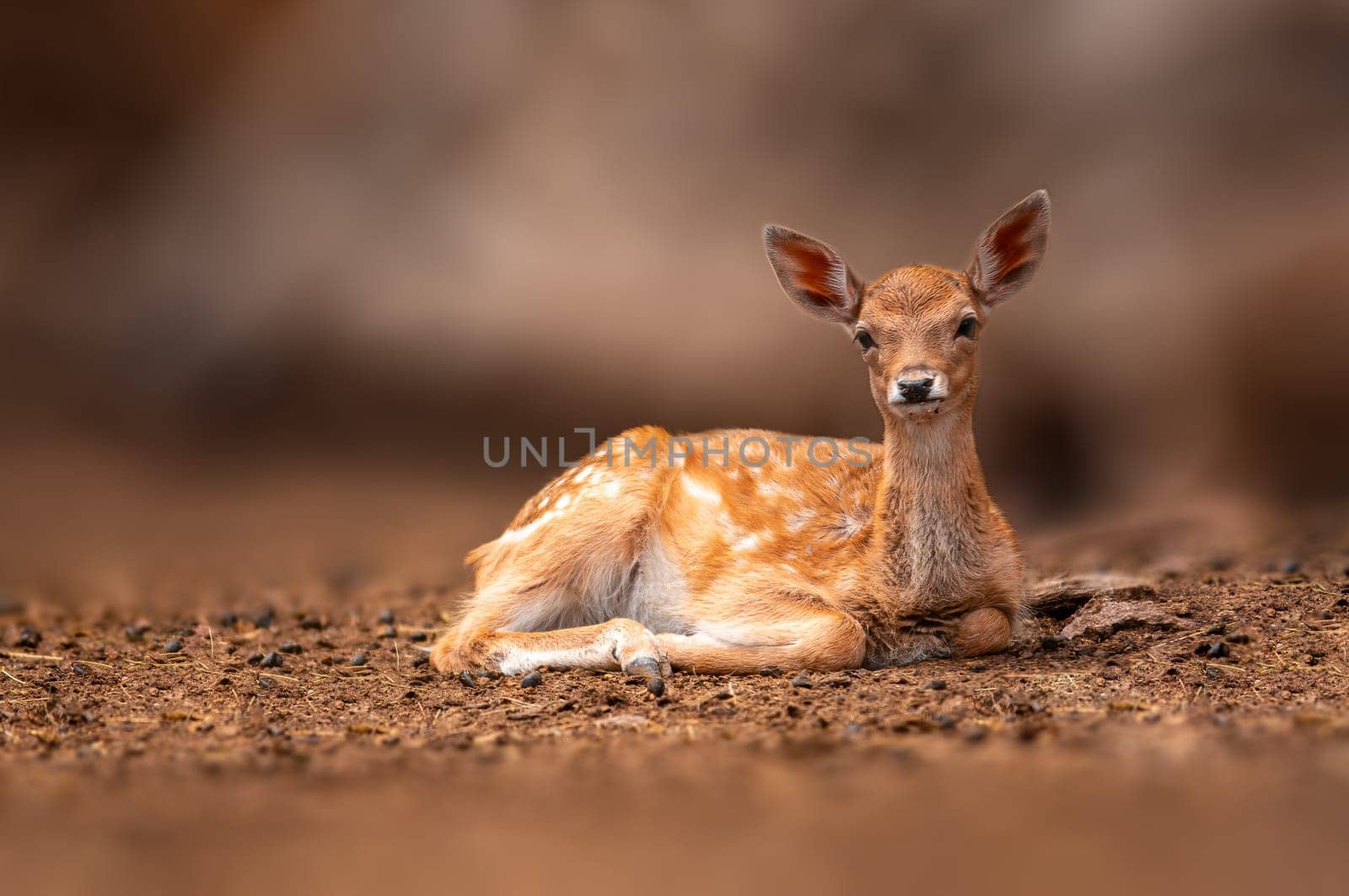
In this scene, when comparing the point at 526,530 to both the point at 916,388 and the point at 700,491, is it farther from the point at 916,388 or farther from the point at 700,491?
the point at 916,388

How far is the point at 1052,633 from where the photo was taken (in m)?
6.88

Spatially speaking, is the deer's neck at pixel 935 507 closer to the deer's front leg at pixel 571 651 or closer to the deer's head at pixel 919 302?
the deer's head at pixel 919 302

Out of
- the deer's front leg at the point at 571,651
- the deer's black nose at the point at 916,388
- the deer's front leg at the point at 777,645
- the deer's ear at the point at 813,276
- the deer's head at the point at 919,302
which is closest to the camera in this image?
the deer's black nose at the point at 916,388

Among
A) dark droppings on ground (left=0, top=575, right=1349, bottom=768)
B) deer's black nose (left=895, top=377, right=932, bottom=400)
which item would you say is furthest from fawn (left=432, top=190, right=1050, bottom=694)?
dark droppings on ground (left=0, top=575, right=1349, bottom=768)

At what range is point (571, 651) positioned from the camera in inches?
239

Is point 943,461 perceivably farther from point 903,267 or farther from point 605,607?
point 605,607

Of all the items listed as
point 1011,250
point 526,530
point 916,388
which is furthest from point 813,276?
point 526,530

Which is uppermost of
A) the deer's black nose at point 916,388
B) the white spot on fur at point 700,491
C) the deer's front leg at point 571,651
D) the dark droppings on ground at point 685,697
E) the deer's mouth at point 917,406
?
the deer's black nose at point 916,388

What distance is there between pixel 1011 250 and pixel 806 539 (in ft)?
5.69

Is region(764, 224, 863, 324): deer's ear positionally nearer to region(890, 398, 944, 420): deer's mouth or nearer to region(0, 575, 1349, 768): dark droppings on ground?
region(890, 398, 944, 420): deer's mouth

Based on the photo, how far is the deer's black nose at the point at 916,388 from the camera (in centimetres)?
543

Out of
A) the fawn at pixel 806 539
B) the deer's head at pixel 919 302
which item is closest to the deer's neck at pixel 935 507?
the fawn at pixel 806 539

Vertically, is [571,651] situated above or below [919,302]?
below

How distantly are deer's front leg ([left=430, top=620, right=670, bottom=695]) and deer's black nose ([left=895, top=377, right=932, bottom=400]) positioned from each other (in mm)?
1676
